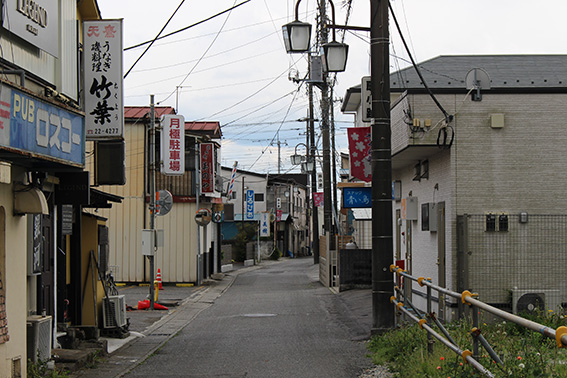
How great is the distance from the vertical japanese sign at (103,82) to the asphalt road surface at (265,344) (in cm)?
398

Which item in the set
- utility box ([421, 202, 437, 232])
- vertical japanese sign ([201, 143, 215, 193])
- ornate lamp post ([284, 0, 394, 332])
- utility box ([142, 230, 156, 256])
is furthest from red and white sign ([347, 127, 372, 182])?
vertical japanese sign ([201, 143, 215, 193])

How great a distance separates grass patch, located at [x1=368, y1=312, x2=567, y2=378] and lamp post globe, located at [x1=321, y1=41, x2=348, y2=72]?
198 inches

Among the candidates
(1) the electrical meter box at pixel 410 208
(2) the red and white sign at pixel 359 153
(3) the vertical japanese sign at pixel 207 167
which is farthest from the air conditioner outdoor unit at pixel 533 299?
(3) the vertical japanese sign at pixel 207 167

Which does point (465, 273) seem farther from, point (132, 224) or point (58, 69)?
point (132, 224)

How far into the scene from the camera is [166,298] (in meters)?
23.9

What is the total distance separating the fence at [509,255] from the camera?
13.2 meters

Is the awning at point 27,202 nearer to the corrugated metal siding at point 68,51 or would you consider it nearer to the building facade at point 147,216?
the corrugated metal siding at point 68,51

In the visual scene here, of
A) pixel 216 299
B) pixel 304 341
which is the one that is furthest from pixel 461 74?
pixel 216 299

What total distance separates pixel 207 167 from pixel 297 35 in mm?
17681

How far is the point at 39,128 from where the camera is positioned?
7.71m

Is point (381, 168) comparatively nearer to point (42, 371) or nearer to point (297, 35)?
point (297, 35)

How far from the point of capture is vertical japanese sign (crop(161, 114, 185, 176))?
25.7 metres

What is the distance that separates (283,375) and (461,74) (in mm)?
9839

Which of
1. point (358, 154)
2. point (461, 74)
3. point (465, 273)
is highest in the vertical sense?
point (461, 74)
